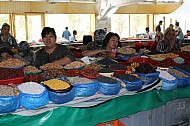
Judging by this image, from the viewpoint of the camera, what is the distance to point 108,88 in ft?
9.15

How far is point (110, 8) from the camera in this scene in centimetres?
1221

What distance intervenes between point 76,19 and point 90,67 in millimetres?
10492

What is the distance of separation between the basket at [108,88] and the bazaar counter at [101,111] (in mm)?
114

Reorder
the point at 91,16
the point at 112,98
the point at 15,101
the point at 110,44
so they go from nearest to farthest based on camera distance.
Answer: the point at 15,101 → the point at 112,98 → the point at 110,44 → the point at 91,16

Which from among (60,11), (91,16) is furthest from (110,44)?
(91,16)

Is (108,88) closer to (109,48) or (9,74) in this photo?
(9,74)

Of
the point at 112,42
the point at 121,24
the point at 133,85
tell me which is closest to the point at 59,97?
the point at 133,85

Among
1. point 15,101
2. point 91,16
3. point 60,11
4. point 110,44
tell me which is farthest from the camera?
point 91,16

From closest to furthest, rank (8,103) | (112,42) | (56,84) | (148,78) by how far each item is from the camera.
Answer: (8,103) → (56,84) → (148,78) → (112,42)

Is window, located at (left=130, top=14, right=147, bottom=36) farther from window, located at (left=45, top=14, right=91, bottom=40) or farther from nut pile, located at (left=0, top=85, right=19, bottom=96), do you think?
nut pile, located at (left=0, top=85, right=19, bottom=96)

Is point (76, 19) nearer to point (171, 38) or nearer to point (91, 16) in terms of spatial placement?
point (91, 16)

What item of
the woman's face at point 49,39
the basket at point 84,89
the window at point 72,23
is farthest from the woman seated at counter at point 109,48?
the window at point 72,23

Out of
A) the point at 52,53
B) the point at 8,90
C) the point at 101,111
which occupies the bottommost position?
the point at 101,111

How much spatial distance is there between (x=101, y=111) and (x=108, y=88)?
234 millimetres
